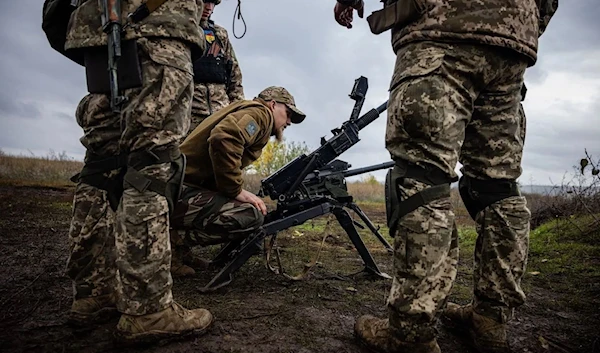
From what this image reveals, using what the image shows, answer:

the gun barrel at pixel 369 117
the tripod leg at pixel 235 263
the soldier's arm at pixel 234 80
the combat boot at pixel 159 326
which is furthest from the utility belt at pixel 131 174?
the soldier's arm at pixel 234 80

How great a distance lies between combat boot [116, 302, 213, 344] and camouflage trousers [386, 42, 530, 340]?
3.10 ft

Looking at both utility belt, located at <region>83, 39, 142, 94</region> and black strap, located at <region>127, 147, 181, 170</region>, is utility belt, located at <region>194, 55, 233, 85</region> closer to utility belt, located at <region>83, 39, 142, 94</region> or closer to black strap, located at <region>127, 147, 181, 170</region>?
utility belt, located at <region>83, 39, 142, 94</region>

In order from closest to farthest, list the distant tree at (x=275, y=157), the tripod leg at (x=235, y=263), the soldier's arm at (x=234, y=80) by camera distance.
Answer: the tripod leg at (x=235, y=263)
the soldier's arm at (x=234, y=80)
the distant tree at (x=275, y=157)

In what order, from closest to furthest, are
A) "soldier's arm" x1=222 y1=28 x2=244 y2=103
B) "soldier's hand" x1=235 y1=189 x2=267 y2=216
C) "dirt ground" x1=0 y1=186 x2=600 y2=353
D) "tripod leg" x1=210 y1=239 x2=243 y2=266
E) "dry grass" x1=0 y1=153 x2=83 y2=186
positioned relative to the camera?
Result: "dirt ground" x1=0 y1=186 x2=600 y2=353
"soldier's hand" x1=235 y1=189 x2=267 y2=216
"tripod leg" x1=210 y1=239 x2=243 y2=266
"soldier's arm" x1=222 y1=28 x2=244 y2=103
"dry grass" x1=0 y1=153 x2=83 y2=186

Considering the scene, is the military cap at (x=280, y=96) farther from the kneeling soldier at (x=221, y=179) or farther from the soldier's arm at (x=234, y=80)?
the soldier's arm at (x=234, y=80)

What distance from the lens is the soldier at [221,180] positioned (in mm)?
2592

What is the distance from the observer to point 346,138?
3371 millimetres

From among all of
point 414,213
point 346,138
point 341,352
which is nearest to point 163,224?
point 341,352

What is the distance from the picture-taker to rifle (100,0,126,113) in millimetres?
Result: 1695

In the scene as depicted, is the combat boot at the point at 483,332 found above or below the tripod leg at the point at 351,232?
below

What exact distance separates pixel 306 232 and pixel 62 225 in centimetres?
326

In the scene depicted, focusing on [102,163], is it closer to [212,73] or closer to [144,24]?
[144,24]

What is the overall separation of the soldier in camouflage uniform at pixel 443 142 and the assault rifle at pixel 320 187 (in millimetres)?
1270

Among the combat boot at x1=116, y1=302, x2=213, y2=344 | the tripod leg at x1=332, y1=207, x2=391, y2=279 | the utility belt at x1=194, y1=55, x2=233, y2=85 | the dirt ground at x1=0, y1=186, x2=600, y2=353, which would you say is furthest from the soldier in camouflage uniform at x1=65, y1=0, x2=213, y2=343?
the utility belt at x1=194, y1=55, x2=233, y2=85
